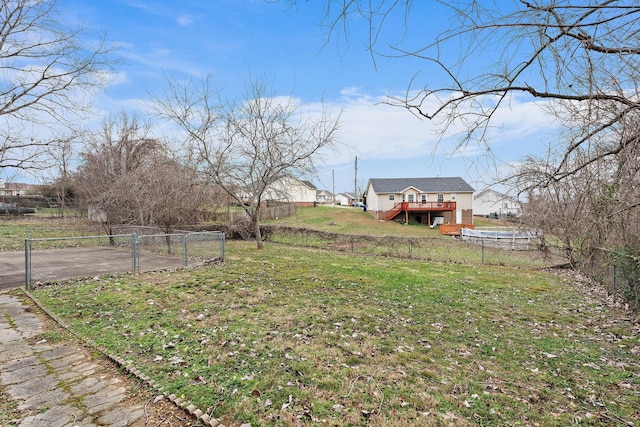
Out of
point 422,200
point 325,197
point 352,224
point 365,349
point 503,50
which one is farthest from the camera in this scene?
point 325,197

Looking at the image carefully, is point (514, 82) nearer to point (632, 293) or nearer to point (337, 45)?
point (337, 45)

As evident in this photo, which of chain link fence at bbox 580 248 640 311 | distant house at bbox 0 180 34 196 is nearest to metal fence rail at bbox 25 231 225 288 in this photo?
distant house at bbox 0 180 34 196

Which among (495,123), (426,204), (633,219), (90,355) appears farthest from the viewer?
(426,204)

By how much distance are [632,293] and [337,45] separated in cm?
788

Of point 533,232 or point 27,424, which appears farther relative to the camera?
point 533,232

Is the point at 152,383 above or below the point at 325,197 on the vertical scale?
below

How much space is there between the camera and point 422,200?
134ft

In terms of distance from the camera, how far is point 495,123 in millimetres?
2875

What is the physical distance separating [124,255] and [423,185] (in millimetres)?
→ 36198

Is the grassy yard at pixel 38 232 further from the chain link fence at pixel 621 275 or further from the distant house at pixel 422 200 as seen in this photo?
the distant house at pixel 422 200

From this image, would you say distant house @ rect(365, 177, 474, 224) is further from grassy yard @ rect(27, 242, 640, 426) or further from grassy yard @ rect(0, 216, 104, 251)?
grassy yard @ rect(27, 242, 640, 426)

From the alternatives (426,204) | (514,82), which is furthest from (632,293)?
(426,204)

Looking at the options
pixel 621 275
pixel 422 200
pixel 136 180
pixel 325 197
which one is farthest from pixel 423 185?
pixel 325 197

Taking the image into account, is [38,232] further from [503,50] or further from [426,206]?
[426,206]
